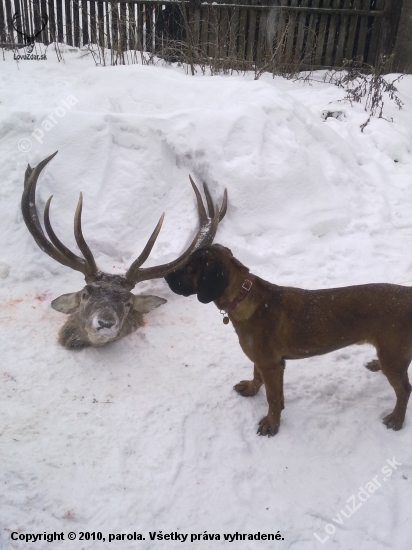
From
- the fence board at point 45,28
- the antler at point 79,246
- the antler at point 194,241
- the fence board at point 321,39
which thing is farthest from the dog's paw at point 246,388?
the fence board at point 45,28

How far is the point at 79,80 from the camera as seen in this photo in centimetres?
722

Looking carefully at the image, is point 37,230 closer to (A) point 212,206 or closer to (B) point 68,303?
(B) point 68,303

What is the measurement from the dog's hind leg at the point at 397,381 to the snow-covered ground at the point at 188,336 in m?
0.10

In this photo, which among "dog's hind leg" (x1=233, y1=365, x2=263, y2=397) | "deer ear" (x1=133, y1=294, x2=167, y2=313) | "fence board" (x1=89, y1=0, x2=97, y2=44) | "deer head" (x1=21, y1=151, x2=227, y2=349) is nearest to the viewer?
"dog's hind leg" (x1=233, y1=365, x2=263, y2=397)

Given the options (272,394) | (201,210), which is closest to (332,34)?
(201,210)

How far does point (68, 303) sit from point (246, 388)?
2.00 metres

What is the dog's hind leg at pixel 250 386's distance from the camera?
374 cm

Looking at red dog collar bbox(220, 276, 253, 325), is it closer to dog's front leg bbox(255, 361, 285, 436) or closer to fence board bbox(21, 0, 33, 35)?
dog's front leg bbox(255, 361, 285, 436)

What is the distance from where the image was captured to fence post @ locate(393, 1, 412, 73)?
11078mm

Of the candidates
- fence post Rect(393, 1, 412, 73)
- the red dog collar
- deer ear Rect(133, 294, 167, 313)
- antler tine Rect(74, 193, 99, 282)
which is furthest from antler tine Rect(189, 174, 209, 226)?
fence post Rect(393, 1, 412, 73)

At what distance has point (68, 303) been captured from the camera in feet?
15.1

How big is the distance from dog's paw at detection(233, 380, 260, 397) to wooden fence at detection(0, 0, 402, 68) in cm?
881

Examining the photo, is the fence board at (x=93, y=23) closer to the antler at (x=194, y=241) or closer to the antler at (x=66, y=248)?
the antler at (x=194, y=241)

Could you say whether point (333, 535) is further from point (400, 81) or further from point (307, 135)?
point (400, 81)
